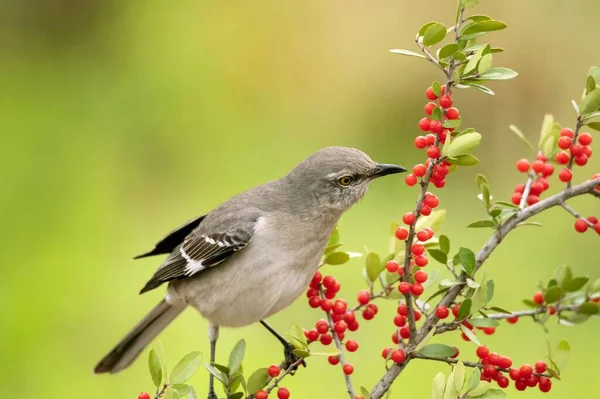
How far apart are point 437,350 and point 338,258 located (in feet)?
2.42

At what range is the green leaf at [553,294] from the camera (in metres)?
2.40

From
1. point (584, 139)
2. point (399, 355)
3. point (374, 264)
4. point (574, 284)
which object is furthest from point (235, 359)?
point (584, 139)

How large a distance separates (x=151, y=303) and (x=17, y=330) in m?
1.06

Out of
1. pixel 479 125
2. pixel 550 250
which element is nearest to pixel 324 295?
pixel 550 250

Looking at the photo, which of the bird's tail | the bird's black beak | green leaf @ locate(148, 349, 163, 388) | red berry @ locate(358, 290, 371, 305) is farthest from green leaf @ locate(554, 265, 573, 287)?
the bird's tail

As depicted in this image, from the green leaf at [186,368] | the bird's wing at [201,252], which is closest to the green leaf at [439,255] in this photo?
the green leaf at [186,368]

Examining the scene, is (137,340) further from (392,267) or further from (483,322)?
(483,322)

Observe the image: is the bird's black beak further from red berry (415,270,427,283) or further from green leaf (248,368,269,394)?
green leaf (248,368,269,394)

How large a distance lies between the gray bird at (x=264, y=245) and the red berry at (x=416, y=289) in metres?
0.83

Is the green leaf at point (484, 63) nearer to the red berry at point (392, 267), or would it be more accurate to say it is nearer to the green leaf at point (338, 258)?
the red berry at point (392, 267)

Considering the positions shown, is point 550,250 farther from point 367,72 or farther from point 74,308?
point 74,308

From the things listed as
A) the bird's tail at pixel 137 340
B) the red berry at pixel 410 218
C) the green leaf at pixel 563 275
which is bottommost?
the bird's tail at pixel 137 340

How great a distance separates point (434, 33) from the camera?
2.27m

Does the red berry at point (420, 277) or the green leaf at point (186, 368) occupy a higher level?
the red berry at point (420, 277)
